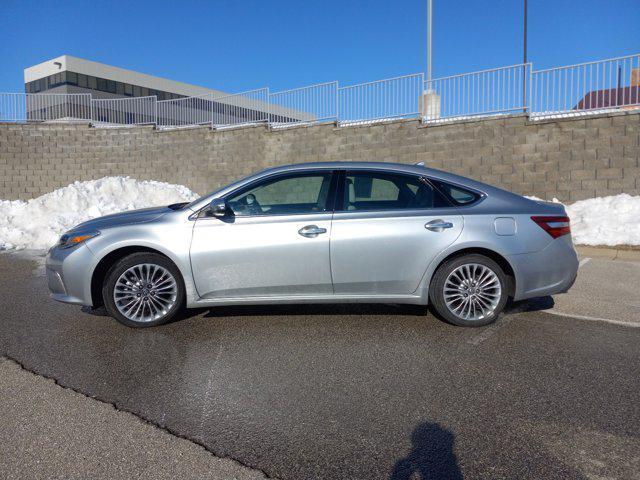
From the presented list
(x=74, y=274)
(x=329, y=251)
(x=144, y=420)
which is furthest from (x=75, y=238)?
(x=144, y=420)

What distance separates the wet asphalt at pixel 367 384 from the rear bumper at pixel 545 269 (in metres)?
0.38

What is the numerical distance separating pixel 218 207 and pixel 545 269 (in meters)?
3.09

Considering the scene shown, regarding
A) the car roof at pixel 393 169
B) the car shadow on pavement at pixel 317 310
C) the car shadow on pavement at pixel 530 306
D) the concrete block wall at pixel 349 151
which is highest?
the concrete block wall at pixel 349 151

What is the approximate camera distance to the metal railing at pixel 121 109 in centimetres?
2158

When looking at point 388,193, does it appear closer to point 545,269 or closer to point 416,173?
point 416,173

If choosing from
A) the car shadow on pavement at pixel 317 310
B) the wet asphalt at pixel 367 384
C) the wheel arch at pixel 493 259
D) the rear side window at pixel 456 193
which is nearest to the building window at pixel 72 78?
the wet asphalt at pixel 367 384

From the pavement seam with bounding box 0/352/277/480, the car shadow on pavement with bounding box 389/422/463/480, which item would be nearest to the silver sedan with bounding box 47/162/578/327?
the pavement seam with bounding box 0/352/277/480

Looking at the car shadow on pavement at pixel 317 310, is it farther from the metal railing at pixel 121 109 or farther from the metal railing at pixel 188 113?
the metal railing at pixel 121 109

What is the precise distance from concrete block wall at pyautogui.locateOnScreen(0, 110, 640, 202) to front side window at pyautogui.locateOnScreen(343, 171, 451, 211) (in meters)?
8.57

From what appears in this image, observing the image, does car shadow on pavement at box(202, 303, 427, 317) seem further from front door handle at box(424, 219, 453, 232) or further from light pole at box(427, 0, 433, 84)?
light pole at box(427, 0, 433, 84)

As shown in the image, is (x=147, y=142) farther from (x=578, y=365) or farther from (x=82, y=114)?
(x=578, y=365)

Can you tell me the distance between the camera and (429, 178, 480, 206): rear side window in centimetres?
514

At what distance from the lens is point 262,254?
4.92 m

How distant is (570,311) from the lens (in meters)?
5.80
